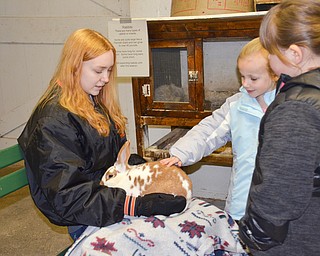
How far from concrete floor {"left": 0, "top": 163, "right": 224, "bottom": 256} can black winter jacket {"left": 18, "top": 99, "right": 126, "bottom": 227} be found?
1.23 m

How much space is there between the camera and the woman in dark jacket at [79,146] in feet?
5.06

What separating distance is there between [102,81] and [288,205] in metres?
0.92

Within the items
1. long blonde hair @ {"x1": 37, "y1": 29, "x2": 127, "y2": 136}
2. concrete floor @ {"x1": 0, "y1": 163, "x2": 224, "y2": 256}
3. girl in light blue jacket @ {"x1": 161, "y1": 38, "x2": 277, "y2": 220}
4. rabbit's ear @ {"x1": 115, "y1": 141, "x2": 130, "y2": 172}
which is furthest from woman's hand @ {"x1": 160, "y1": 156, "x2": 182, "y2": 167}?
concrete floor @ {"x1": 0, "y1": 163, "x2": 224, "y2": 256}

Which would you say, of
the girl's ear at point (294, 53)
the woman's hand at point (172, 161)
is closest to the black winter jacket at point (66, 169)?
the woman's hand at point (172, 161)

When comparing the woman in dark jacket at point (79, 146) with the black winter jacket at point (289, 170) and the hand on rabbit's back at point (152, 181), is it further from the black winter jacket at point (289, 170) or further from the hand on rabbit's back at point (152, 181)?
the black winter jacket at point (289, 170)

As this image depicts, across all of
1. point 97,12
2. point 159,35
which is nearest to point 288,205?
point 159,35

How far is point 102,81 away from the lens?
1.77 meters

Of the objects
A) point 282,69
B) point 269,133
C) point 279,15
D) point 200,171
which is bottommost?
point 200,171

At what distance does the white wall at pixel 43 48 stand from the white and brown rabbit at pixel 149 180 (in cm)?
168

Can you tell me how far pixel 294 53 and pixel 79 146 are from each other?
82cm

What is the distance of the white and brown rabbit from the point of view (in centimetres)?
Result: 161

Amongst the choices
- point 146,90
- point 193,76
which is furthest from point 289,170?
point 146,90

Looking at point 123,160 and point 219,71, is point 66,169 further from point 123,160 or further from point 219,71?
point 219,71

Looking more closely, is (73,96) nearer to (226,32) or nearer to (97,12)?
(226,32)
